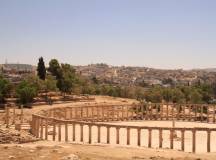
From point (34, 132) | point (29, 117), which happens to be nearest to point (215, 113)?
point (29, 117)

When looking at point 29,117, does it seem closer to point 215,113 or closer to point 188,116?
point 188,116

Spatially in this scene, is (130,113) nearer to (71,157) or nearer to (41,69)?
(41,69)

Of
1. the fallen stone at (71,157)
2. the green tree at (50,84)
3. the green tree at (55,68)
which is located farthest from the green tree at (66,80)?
the fallen stone at (71,157)

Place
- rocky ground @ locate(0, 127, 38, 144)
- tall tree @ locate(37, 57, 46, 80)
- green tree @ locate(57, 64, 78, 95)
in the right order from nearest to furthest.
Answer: rocky ground @ locate(0, 127, 38, 144)
green tree @ locate(57, 64, 78, 95)
tall tree @ locate(37, 57, 46, 80)

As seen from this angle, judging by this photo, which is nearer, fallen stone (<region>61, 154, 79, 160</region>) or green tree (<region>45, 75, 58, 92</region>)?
fallen stone (<region>61, 154, 79, 160</region>)

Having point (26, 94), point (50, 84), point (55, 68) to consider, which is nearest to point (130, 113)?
point (26, 94)

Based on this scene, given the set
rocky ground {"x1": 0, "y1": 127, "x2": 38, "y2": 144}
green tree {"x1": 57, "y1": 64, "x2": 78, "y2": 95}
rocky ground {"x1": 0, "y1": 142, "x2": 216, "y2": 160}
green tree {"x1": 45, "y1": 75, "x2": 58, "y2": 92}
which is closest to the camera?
rocky ground {"x1": 0, "y1": 142, "x2": 216, "y2": 160}

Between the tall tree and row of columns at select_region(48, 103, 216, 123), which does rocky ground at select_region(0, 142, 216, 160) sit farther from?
the tall tree

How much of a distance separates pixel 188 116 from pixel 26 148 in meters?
37.1

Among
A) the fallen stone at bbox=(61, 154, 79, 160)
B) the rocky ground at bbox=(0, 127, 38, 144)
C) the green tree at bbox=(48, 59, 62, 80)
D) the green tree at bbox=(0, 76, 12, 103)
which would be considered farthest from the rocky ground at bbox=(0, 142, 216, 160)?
the green tree at bbox=(48, 59, 62, 80)

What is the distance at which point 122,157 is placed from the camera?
33.1m

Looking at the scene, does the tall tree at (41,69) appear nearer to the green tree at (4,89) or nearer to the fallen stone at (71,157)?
the green tree at (4,89)

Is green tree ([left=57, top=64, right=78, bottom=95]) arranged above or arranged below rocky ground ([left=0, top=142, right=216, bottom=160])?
above

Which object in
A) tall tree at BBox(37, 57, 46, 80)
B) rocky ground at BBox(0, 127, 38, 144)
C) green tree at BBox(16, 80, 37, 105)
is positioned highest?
tall tree at BBox(37, 57, 46, 80)
